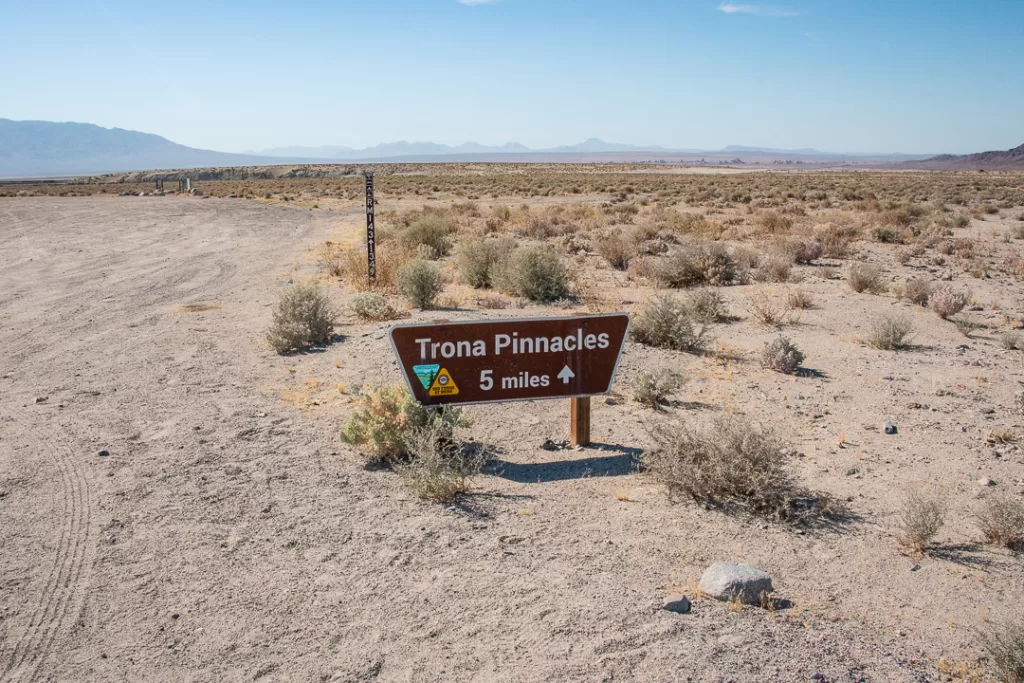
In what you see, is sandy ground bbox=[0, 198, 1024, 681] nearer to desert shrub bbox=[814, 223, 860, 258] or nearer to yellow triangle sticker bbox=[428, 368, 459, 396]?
yellow triangle sticker bbox=[428, 368, 459, 396]

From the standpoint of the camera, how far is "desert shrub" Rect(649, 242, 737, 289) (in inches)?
587

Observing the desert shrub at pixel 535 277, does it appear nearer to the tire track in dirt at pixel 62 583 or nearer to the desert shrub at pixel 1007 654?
the tire track in dirt at pixel 62 583

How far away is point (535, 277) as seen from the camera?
43.8 ft

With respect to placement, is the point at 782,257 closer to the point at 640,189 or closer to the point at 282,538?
the point at 282,538

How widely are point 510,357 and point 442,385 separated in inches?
20.7

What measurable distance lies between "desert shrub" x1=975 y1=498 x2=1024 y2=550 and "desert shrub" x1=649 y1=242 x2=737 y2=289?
32.4 feet

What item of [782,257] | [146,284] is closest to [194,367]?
[146,284]

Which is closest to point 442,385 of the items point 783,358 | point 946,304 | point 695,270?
point 783,358

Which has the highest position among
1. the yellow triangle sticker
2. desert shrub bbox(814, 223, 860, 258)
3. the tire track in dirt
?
desert shrub bbox(814, 223, 860, 258)

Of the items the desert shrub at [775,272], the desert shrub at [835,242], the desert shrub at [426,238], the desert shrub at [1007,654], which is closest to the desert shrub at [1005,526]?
the desert shrub at [1007,654]

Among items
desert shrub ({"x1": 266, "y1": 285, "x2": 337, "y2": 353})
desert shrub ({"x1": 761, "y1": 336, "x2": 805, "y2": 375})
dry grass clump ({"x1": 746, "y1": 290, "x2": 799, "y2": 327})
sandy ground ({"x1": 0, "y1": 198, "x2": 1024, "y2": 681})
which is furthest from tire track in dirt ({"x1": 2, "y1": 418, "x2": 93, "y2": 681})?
dry grass clump ({"x1": 746, "y1": 290, "x2": 799, "y2": 327})

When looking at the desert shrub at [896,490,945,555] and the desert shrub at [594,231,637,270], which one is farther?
the desert shrub at [594,231,637,270]

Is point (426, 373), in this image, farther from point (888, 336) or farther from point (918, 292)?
point (918, 292)

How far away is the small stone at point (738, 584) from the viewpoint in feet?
14.0
